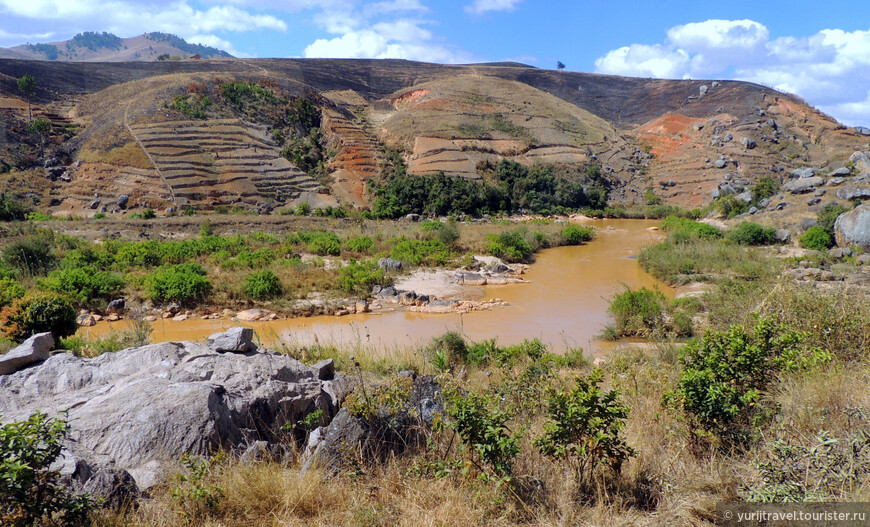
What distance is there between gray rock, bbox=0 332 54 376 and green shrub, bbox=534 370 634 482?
5.12m

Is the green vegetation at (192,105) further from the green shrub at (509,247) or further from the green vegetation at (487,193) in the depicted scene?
the green shrub at (509,247)

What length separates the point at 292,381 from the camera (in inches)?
200

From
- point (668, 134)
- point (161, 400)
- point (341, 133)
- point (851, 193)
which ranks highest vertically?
point (668, 134)

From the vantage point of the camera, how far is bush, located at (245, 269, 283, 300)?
508 inches

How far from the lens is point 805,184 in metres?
23.4

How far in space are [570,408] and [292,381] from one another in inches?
117

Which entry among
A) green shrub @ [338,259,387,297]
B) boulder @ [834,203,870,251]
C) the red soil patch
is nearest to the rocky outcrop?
green shrub @ [338,259,387,297]

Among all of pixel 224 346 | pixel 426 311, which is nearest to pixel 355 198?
pixel 426 311

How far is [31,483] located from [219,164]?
107 feet

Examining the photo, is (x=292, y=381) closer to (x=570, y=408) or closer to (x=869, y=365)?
(x=570, y=408)

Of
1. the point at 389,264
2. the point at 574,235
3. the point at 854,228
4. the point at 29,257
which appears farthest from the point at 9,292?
the point at 854,228

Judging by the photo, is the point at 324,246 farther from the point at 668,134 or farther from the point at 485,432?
the point at 668,134

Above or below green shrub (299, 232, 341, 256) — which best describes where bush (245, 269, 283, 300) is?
below

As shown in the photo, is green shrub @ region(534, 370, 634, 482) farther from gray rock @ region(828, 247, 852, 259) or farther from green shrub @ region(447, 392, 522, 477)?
gray rock @ region(828, 247, 852, 259)
